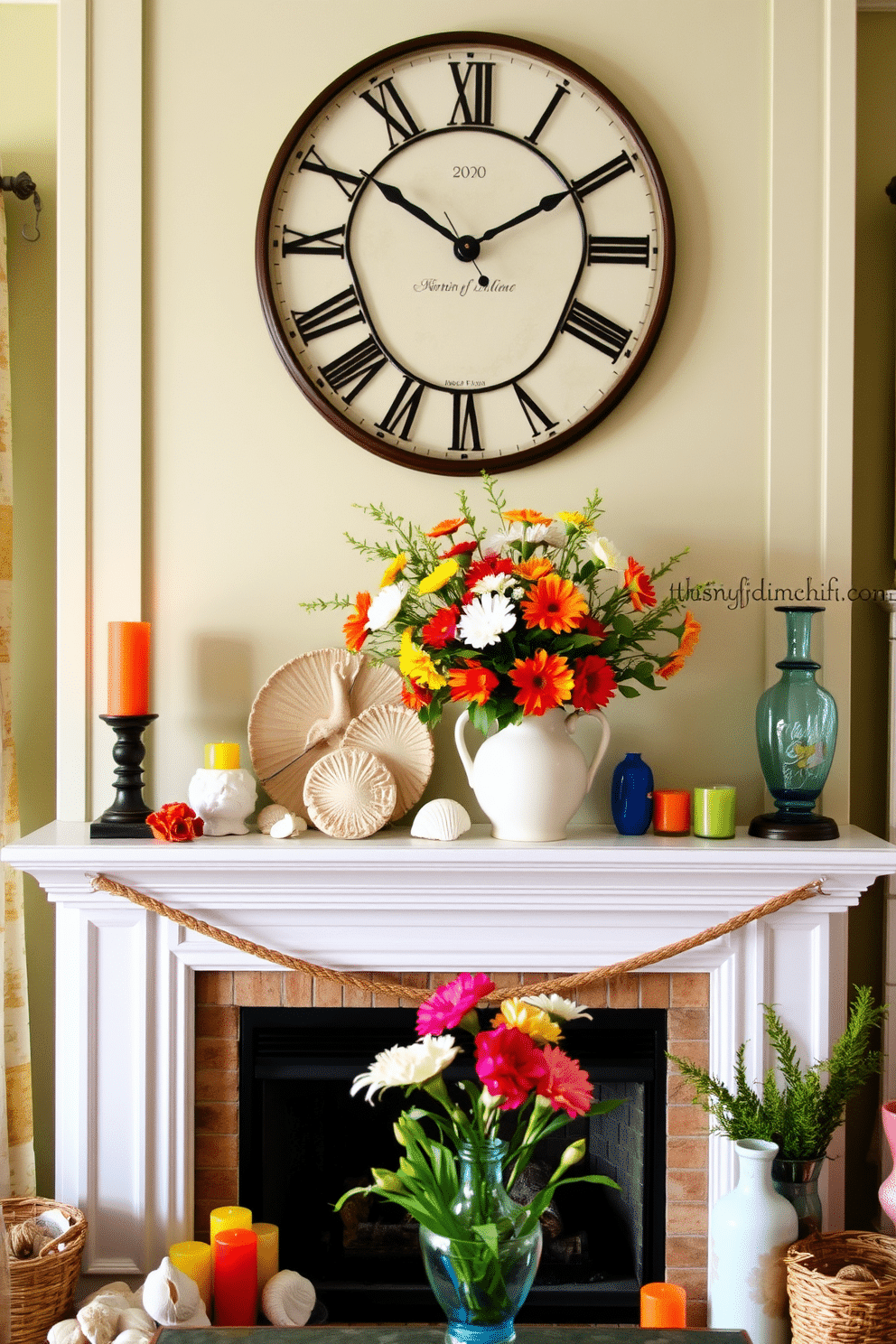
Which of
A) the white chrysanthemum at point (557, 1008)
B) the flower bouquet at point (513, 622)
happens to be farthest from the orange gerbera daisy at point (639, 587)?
the white chrysanthemum at point (557, 1008)

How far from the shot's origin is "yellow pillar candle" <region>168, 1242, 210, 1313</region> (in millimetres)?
1904

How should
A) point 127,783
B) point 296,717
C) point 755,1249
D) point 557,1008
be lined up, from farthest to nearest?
point 296,717 → point 127,783 → point 755,1249 → point 557,1008

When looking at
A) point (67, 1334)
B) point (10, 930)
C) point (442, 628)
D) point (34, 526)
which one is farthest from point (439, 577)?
point (67, 1334)

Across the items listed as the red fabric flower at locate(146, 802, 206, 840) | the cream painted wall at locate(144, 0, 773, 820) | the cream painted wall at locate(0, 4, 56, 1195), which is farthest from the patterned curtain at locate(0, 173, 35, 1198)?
the red fabric flower at locate(146, 802, 206, 840)

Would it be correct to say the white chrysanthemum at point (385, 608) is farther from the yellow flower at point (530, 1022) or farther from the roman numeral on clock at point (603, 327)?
the yellow flower at point (530, 1022)

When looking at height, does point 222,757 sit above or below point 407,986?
above

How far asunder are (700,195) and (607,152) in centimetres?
20

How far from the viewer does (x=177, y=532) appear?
2174 millimetres

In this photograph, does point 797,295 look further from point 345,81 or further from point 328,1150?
point 328,1150

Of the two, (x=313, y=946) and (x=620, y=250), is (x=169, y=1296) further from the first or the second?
(x=620, y=250)

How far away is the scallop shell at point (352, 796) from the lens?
6.53 feet

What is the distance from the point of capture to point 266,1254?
1987 millimetres

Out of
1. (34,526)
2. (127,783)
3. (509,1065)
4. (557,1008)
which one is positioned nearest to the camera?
(509,1065)

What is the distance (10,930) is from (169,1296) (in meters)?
0.79
